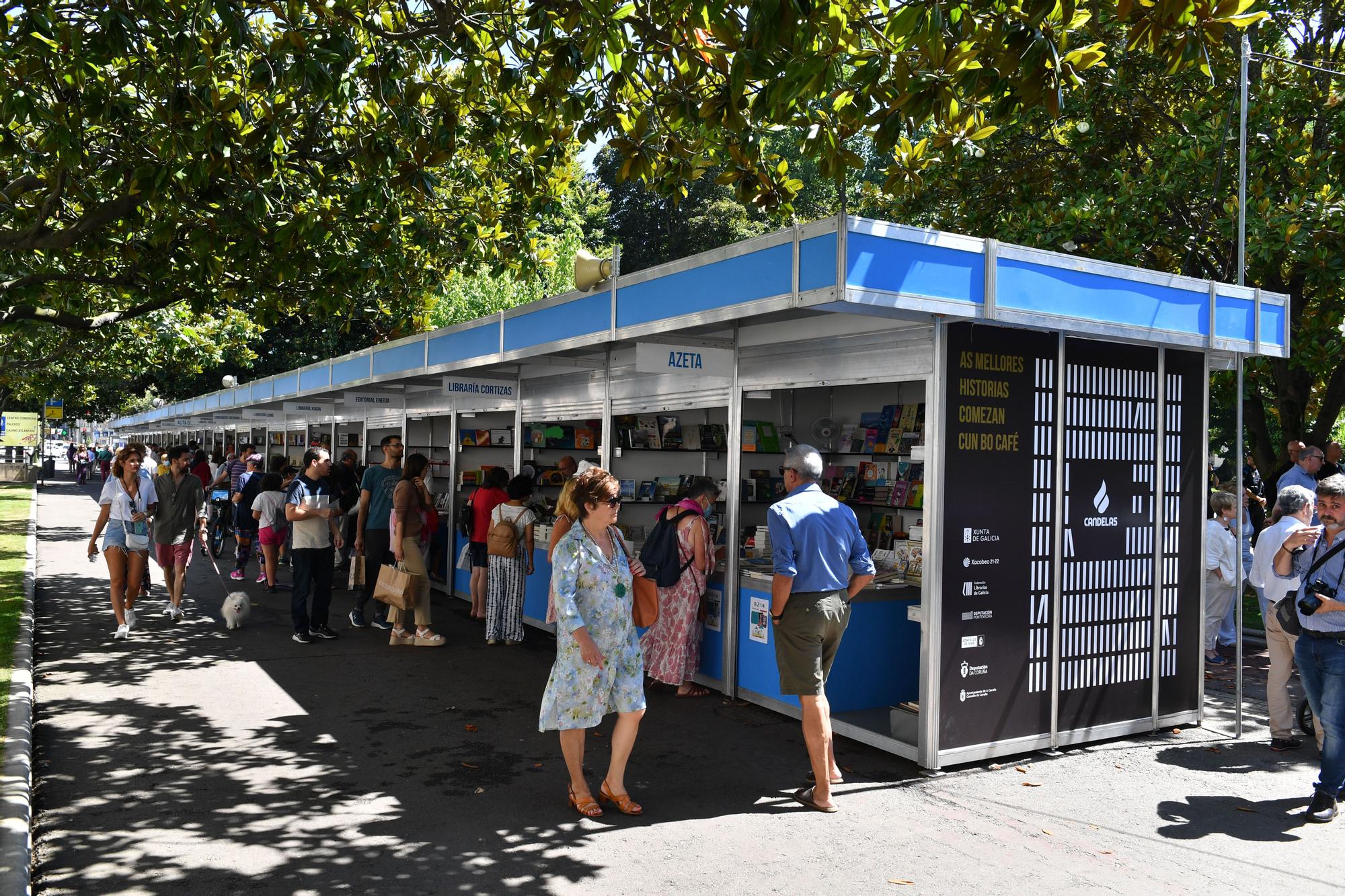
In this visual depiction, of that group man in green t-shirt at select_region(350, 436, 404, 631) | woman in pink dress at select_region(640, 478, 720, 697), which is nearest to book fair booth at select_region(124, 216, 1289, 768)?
woman in pink dress at select_region(640, 478, 720, 697)

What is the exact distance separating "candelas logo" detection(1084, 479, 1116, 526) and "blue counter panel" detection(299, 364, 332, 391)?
38.5 feet

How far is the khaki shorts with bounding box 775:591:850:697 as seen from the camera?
520 cm

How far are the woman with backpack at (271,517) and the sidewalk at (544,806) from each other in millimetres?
3808

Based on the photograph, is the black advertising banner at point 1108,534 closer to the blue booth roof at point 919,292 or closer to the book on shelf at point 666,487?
the blue booth roof at point 919,292

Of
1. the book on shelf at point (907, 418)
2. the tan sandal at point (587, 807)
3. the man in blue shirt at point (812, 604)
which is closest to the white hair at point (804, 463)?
the man in blue shirt at point (812, 604)

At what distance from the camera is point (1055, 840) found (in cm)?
484

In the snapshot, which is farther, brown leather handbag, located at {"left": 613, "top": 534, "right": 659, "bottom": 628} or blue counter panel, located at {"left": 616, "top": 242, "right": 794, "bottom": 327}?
blue counter panel, located at {"left": 616, "top": 242, "right": 794, "bottom": 327}

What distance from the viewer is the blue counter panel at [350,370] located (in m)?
13.7

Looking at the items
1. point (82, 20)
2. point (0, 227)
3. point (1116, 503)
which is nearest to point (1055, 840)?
point (1116, 503)

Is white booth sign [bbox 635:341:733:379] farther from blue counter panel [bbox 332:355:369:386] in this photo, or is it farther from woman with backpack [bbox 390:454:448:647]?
blue counter panel [bbox 332:355:369:386]

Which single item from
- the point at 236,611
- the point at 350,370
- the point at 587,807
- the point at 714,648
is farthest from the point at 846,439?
the point at 350,370

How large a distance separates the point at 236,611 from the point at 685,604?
4.66 metres

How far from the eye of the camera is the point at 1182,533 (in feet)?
23.3

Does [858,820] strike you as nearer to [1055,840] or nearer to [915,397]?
[1055,840]
